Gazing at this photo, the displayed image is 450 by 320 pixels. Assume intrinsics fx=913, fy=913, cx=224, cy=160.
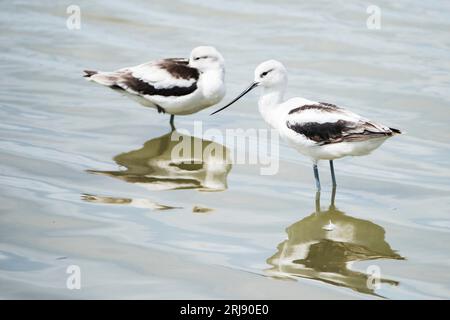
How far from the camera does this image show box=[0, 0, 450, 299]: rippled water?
7164 millimetres

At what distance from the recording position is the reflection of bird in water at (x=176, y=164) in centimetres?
926

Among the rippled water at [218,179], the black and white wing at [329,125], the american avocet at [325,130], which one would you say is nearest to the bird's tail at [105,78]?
the rippled water at [218,179]

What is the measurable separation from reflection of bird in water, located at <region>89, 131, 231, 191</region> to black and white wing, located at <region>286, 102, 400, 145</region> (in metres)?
1.11

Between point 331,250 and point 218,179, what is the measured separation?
206 centimetres

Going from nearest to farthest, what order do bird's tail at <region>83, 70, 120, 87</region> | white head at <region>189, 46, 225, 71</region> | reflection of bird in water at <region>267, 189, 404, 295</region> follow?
reflection of bird in water at <region>267, 189, 404, 295</region>
white head at <region>189, 46, 225, 71</region>
bird's tail at <region>83, 70, 120, 87</region>

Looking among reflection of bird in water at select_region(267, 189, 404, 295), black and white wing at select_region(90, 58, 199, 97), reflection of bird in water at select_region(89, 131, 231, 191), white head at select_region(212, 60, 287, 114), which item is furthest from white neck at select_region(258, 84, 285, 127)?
black and white wing at select_region(90, 58, 199, 97)

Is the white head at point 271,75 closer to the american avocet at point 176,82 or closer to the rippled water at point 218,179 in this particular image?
the rippled water at point 218,179

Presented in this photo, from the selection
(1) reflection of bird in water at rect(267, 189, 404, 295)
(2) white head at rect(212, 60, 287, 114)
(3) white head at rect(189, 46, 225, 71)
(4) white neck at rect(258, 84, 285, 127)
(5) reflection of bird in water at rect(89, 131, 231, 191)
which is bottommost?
(1) reflection of bird in water at rect(267, 189, 404, 295)

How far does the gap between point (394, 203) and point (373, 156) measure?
151 cm

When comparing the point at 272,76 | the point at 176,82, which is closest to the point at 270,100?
the point at 272,76

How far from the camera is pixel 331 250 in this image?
7715 millimetres

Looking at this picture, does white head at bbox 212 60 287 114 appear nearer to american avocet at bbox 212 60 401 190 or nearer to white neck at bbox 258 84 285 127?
white neck at bbox 258 84 285 127

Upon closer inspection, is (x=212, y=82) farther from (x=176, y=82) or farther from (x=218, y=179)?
(x=218, y=179)

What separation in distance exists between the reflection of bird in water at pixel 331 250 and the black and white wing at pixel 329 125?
74 centimetres
